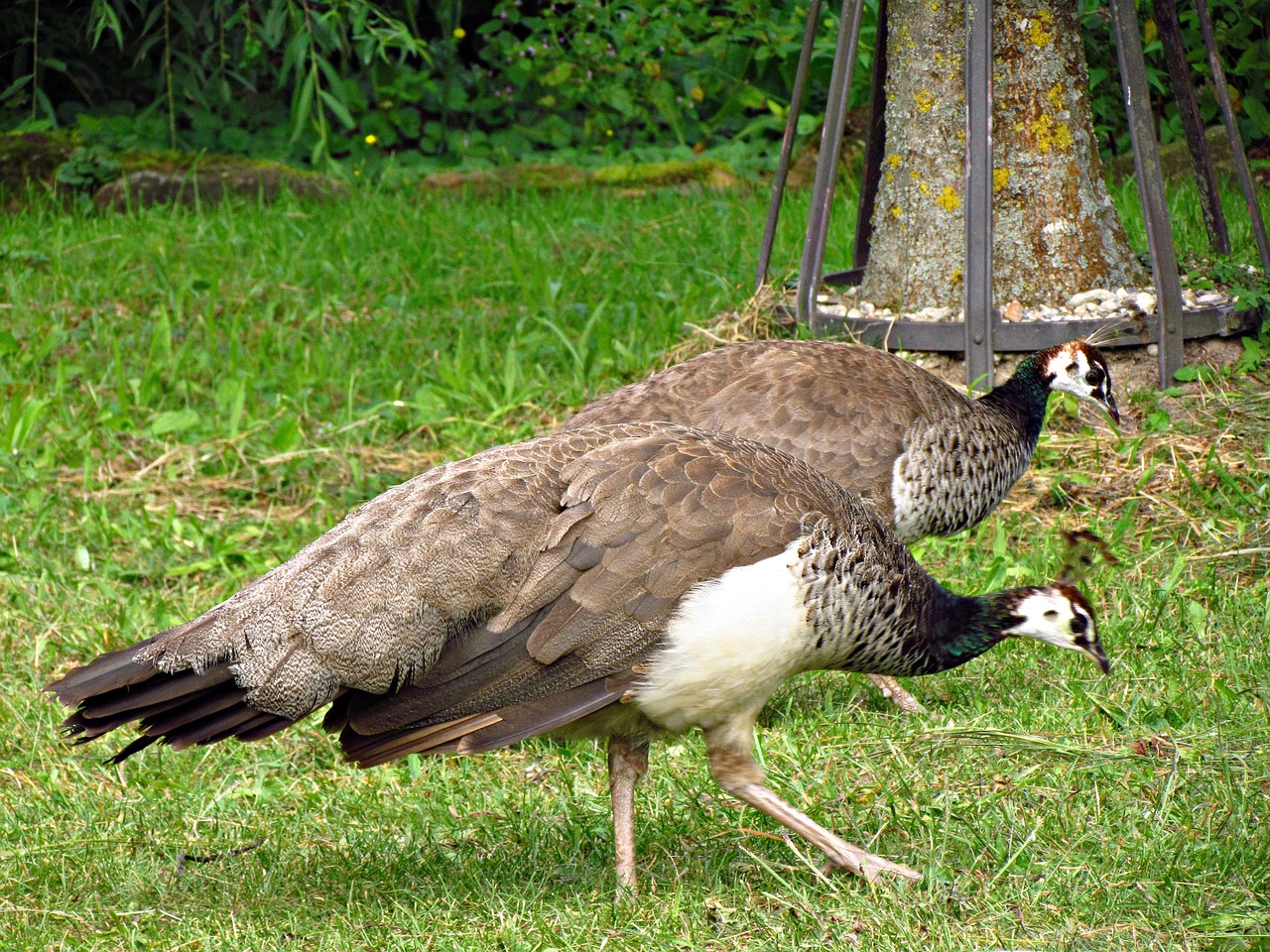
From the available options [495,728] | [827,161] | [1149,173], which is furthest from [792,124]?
[495,728]

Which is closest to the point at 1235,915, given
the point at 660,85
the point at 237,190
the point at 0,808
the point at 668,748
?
the point at 668,748

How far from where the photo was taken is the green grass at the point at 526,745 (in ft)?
9.77

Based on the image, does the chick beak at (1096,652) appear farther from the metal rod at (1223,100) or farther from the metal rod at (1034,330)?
the metal rod at (1223,100)

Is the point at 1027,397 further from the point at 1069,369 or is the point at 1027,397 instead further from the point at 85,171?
the point at 85,171

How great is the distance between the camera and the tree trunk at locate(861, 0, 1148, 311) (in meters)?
5.66

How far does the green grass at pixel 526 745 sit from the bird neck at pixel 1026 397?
404 millimetres

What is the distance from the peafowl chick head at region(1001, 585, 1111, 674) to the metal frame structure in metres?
1.94

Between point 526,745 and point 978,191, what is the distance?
259cm

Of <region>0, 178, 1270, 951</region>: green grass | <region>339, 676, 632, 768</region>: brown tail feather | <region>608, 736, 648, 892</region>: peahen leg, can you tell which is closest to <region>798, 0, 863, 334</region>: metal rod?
<region>0, 178, 1270, 951</region>: green grass

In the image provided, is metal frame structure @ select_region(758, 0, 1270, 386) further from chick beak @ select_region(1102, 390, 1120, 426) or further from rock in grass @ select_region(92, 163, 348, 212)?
rock in grass @ select_region(92, 163, 348, 212)

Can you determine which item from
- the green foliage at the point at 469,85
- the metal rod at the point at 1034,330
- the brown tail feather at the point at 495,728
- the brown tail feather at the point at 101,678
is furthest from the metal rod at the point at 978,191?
the green foliage at the point at 469,85

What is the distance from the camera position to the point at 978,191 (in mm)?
5246

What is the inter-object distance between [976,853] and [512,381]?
3.48 m

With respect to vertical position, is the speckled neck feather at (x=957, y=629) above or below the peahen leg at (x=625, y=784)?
above
